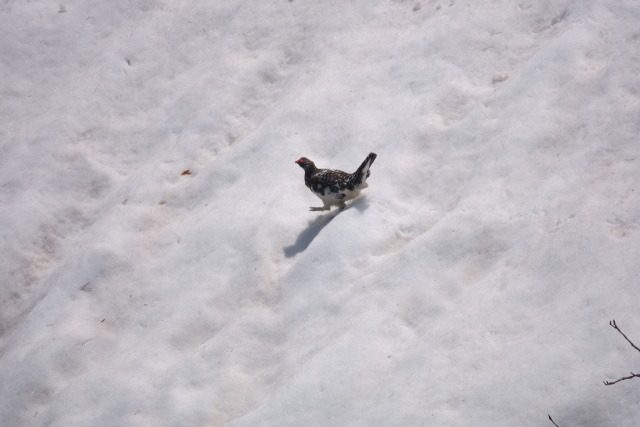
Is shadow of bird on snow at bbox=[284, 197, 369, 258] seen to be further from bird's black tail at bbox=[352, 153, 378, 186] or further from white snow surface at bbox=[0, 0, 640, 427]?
bird's black tail at bbox=[352, 153, 378, 186]

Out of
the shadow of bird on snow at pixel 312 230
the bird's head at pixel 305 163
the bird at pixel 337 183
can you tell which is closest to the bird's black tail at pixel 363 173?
the bird at pixel 337 183

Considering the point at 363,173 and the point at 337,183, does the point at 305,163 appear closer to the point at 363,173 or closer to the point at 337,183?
the point at 337,183

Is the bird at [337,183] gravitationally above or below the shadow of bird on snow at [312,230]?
above

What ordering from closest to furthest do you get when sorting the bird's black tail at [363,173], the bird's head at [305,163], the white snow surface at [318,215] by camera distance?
1. the white snow surface at [318,215]
2. the bird's black tail at [363,173]
3. the bird's head at [305,163]

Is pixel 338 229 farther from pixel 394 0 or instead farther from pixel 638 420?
pixel 394 0

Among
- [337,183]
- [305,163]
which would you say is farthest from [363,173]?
[305,163]

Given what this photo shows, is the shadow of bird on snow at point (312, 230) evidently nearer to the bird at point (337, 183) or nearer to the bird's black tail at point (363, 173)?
the bird at point (337, 183)

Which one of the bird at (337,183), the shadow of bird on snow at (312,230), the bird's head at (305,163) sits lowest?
the shadow of bird on snow at (312,230)
